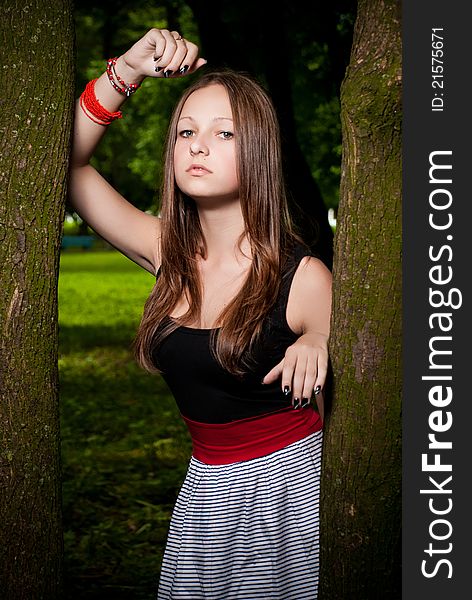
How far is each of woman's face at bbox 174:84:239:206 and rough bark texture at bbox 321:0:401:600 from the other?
0.53 metres

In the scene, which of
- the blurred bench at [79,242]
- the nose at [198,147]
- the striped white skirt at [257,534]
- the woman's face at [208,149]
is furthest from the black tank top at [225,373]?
the blurred bench at [79,242]

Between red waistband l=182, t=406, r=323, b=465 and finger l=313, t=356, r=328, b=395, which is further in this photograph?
red waistband l=182, t=406, r=323, b=465

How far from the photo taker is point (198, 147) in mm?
2758

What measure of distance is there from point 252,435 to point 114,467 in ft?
13.8

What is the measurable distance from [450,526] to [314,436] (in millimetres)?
692

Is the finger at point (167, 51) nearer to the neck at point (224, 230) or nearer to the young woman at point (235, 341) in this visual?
the young woman at point (235, 341)

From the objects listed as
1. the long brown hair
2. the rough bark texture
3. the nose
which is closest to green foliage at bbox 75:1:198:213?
the long brown hair

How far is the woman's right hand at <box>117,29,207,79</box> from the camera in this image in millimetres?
2730

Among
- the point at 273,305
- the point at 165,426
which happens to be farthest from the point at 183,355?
the point at 165,426

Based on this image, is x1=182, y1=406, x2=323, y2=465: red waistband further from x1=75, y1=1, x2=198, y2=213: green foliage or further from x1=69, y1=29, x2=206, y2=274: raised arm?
x1=75, y1=1, x2=198, y2=213: green foliage

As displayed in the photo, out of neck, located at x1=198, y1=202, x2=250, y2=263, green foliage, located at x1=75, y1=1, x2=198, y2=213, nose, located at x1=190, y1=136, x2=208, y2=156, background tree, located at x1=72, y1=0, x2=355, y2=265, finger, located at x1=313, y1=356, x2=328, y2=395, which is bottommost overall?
finger, located at x1=313, y1=356, x2=328, y2=395

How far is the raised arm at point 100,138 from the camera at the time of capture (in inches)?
109

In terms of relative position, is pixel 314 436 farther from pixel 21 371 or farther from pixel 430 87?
pixel 430 87

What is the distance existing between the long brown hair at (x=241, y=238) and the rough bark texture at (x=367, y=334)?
1.30 feet
